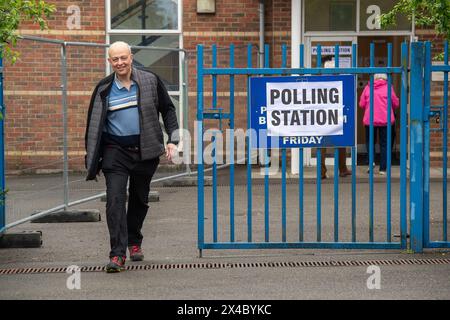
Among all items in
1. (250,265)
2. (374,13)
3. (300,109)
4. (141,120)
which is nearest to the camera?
(141,120)

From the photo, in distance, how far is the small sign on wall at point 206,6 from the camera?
53.8 feet

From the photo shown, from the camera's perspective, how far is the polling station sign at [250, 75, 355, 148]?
822 centimetres

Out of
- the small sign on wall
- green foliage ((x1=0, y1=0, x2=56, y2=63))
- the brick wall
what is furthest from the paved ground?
the small sign on wall

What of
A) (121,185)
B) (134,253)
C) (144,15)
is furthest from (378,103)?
(121,185)

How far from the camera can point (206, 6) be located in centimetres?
1641

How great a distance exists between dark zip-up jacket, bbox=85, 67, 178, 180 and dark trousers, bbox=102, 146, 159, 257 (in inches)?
4.1

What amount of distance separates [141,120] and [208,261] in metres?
1.38

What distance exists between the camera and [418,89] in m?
8.23

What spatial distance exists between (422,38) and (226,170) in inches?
161

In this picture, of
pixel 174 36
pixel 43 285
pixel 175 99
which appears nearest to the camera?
pixel 43 285

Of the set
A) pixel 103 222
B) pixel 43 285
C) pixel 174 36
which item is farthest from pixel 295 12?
pixel 43 285

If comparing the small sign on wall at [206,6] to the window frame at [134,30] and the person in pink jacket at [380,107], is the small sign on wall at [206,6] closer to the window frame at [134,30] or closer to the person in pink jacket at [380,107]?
the window frame at [134,30]

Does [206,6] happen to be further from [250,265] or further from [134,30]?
[250,265]
